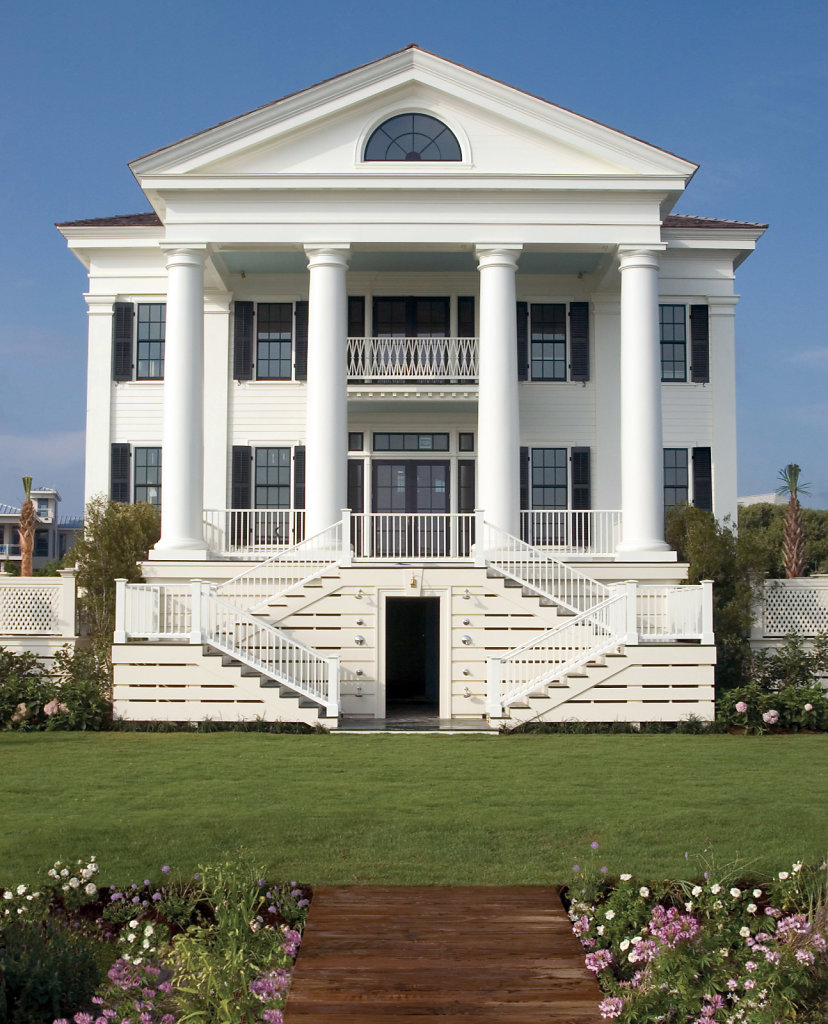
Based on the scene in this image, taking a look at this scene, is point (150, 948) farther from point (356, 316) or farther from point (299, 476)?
point (356, 316)

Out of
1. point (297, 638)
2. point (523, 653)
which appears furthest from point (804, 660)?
point (297, 638)

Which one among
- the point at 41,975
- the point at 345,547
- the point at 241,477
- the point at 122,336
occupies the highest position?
the point at 122,336

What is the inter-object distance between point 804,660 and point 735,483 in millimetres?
6604

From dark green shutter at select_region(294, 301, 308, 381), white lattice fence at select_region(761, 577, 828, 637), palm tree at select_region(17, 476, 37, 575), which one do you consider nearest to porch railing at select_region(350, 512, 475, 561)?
dark green shutter at select_region(294, 301, 308, 381)

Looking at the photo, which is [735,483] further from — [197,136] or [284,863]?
[284,863]

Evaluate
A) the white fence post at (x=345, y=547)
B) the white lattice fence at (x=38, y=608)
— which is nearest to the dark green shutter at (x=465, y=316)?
the white fence post at (x=345, y=547)

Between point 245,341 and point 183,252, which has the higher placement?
point 183,252

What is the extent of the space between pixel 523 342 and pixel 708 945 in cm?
2054

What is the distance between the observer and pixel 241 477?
88.9 ft

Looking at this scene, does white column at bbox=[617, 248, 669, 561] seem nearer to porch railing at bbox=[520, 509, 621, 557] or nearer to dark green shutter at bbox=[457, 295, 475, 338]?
porch railing at bbox=[520, 509, 621, 557]

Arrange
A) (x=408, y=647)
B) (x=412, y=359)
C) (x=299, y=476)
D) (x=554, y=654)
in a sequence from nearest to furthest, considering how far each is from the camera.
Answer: (x=554, y=654) → (x=412, y=359) → (x=408, y=647) → (x=299, y=476)

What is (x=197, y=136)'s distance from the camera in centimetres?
2364

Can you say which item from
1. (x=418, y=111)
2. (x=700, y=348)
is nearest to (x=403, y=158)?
(x=418, y=111)

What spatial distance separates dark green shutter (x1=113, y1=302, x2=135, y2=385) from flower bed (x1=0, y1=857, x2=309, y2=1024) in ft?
63.5
